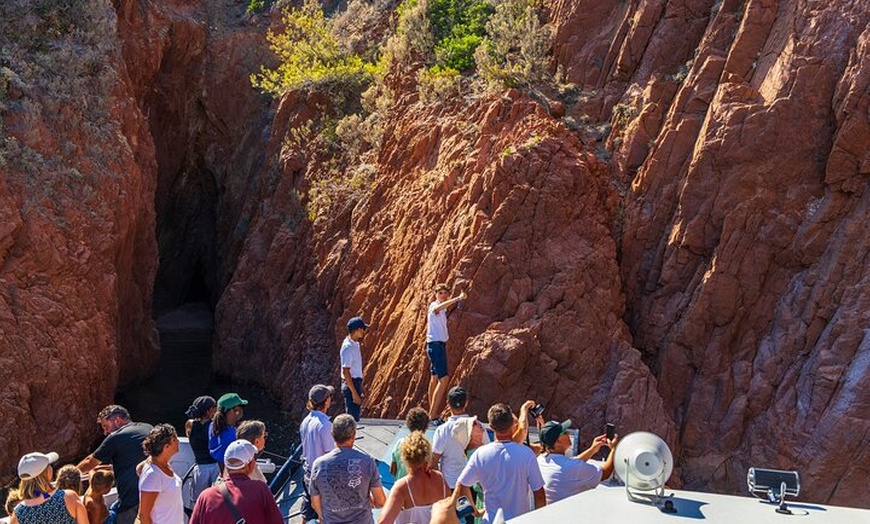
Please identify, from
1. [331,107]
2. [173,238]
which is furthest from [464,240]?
[173,238]

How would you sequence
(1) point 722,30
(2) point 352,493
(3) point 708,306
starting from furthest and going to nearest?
(1) point 722,30 → (3) point 708,306 → (2) point 352,493

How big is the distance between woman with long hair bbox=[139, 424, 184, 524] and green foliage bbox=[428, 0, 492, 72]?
11.6 m

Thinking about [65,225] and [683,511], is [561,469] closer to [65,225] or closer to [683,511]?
[683,511]

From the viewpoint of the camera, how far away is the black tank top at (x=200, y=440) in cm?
805

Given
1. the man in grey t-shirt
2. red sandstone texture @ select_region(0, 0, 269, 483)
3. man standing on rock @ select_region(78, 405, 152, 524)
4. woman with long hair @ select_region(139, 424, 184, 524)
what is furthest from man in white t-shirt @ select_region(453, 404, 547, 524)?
red sandstone texture @ select_region(0, 0, 269, 483)

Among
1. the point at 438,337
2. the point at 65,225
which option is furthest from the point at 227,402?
the point at 65,225

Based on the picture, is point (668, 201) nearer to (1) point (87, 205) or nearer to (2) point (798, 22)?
(2) point (798, 22)

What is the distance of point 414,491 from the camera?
6430mm

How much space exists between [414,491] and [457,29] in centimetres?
1284

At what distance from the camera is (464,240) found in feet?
44.9

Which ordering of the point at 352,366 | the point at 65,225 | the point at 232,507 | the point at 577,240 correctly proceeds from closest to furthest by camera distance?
1. the point at 232,507
2. the point at 352,366
3. the point at 577,240
4. the point at 65,225

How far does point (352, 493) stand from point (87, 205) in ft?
43.7

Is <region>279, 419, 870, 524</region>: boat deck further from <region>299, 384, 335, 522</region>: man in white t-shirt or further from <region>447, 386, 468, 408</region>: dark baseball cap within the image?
<region>299, 384, 335, 522</region>: man in white t-shirt

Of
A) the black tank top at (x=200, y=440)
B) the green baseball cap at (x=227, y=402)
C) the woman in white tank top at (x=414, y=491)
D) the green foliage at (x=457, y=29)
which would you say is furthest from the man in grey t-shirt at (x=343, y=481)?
the green foliage at (x=457, y=29)
